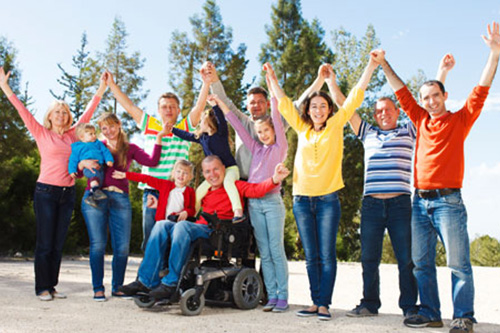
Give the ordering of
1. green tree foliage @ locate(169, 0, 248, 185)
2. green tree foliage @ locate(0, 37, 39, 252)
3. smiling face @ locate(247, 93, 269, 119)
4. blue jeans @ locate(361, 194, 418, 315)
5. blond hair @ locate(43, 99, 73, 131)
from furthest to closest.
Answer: green tree foliage @ locate(169, 0, 248, 185)
green tree foliage @ locate(0, 37, 39, 252)
blond hair @ locate(43, 99, 73, 131)
smiling face @ locate(247, 93, 269, 119)
blue jeans @ locate(361, 194, 418, 315)

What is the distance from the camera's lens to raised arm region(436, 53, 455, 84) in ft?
14.7

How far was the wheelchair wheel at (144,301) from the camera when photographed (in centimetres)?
477

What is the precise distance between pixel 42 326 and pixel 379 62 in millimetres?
3555

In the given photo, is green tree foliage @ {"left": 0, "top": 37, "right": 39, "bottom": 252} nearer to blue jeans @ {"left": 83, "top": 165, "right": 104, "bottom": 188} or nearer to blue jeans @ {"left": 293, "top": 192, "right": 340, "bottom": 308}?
blue jeans @ {"left": 83, "top": 165, "right": 104, "bottom": 188}

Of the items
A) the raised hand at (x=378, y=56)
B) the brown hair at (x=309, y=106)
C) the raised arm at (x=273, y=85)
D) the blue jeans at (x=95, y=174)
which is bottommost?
the blue jeans at (x=95, y=174)

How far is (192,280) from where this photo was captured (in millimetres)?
4793

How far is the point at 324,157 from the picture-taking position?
452 cm

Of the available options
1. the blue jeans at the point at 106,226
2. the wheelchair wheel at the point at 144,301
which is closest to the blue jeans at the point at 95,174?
the blue jeans at the point at 106,226

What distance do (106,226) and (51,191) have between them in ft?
2.15

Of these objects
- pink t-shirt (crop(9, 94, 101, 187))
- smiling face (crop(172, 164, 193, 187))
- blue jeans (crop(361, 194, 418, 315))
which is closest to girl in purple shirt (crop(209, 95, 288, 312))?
smiling face (crop(172, 164, 193, 187))

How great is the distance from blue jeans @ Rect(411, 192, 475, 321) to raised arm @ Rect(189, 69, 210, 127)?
7.35ft

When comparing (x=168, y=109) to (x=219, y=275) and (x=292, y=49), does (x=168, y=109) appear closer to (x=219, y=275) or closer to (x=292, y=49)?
(x=219, y=275)

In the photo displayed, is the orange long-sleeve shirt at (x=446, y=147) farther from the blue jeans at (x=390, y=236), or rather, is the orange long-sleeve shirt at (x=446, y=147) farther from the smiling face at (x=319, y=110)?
the smiling face at (x=319, y=110)

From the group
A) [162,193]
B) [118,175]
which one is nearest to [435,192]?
[162,193]
